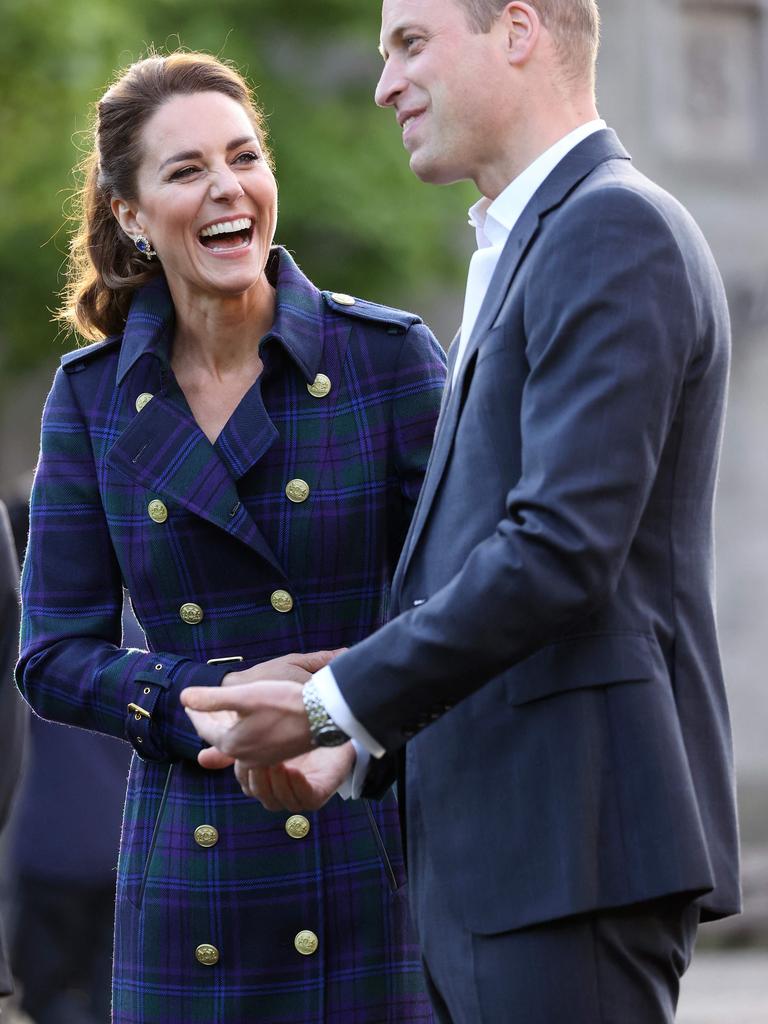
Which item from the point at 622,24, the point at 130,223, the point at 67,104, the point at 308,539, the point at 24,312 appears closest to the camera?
the point at 308,539

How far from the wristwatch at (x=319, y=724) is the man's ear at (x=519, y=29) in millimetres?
1052

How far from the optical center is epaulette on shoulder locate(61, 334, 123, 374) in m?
3.76

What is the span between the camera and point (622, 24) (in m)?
18.6

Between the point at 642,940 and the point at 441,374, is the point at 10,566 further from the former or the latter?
the point at 642,940

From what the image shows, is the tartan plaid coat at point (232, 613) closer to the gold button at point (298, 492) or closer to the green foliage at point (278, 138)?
the gold button at point (298, 492)

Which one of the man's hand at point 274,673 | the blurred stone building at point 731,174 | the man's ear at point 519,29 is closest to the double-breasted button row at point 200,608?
the man's hand at point 274,673

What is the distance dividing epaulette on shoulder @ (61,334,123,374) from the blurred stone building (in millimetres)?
14772

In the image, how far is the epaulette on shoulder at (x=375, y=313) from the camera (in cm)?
371

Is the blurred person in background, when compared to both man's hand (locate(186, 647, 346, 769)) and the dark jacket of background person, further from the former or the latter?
man's hand (locate(186, 647, 346, 769))

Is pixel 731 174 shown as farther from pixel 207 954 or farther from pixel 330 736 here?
pixel 330 736

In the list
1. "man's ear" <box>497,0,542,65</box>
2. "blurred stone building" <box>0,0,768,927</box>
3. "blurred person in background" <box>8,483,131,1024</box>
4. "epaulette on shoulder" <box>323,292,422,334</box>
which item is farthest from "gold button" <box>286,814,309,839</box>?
"blurred stone building" <box>0,0,768,927</box>

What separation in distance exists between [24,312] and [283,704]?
46.6ft

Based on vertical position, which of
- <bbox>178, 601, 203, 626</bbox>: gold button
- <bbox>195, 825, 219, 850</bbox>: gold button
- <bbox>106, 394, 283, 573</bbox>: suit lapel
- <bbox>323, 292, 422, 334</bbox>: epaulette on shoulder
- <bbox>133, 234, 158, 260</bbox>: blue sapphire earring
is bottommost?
<bbox>195, 825, 219, 850</bbox>: gold button

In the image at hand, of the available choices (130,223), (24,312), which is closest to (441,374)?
(130,223)
